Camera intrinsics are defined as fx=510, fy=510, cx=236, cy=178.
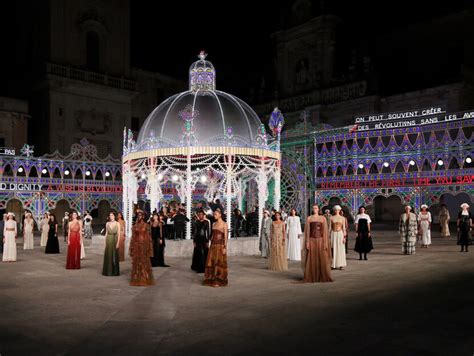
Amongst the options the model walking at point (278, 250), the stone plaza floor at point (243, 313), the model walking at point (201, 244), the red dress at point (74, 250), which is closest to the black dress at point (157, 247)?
the stone plaza floor at point (243, 313)

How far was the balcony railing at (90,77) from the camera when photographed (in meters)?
36.6

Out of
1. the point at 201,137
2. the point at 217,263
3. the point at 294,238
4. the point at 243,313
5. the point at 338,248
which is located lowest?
the point at 243,313

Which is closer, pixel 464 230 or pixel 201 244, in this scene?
pixel 201 244

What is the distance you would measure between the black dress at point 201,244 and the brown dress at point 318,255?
9.73ft

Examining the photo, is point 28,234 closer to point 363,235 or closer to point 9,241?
point 9,241

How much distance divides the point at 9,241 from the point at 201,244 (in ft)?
22.8

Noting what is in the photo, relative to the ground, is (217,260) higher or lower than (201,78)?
lower

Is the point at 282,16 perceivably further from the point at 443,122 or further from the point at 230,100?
the point at 230,100

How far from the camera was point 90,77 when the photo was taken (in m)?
38.7

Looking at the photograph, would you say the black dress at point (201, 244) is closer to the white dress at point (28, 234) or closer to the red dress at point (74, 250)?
the red dress at point (74, 250)

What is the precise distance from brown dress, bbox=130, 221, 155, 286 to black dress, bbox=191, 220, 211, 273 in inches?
77.2

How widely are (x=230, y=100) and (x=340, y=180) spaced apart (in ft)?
41.4

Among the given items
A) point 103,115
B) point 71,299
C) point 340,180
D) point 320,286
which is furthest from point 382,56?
point 71,299

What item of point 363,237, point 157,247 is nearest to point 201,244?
point 157,247
